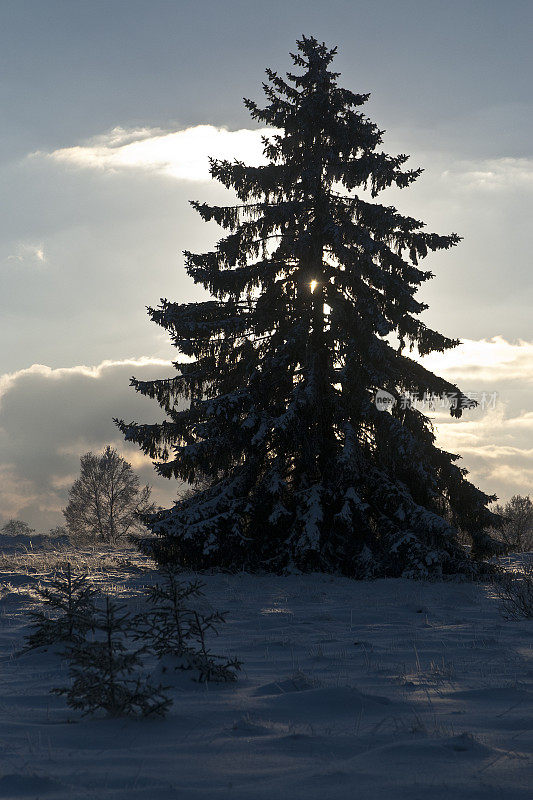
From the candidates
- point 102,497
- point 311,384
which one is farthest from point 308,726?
point 102,497

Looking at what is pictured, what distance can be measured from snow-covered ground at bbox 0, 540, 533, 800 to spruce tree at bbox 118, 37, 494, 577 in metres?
6.63

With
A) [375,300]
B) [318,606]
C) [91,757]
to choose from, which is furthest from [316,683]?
[375,300]

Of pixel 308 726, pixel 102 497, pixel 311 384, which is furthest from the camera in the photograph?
pixel 102 497

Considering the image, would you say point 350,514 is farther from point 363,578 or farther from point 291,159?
point 291,159

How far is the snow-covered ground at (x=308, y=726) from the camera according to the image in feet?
9.43

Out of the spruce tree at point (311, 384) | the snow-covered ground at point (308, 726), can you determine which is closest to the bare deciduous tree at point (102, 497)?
the spruce tree at point (311, 384)

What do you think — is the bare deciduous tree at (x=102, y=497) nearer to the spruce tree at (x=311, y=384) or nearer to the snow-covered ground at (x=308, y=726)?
the spruce tree at (x=311, y=384)

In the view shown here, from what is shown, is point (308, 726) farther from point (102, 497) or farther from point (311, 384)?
point (102, 497)

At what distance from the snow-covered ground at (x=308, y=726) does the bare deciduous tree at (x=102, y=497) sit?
3349 cm

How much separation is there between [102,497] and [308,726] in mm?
38073

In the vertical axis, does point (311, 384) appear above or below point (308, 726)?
above

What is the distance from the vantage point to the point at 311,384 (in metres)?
14.3

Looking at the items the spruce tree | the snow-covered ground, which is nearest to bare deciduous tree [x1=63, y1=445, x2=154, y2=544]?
the spruce tree

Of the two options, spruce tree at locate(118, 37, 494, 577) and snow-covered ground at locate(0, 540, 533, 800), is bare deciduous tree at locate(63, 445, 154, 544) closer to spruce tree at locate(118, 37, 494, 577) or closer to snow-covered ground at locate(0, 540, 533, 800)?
spruce tree at locate(118, 37, 494, 577)
